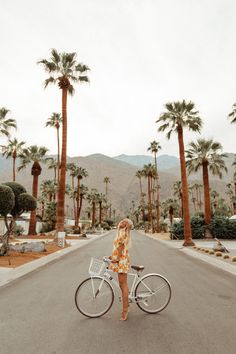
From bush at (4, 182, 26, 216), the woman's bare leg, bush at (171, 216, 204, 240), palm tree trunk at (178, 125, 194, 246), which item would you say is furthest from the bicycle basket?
bush at (171, 216, 204, 240)

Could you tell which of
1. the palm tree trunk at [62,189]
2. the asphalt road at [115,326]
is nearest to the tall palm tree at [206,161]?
the palm tree trunk at [62,189]

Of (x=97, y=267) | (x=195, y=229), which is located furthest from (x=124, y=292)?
(x=195, y=229)

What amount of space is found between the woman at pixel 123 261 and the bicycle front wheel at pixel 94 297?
1.18ft

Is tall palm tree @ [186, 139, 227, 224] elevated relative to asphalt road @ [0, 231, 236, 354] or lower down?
elevated

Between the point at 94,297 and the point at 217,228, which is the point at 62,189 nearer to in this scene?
the point at 217,228

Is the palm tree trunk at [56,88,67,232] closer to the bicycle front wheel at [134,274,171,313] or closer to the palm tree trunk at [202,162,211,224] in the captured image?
the palm tree trunk at [202,162,211,224]

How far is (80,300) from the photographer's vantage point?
20.0 ft

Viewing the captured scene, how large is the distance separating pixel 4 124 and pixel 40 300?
2933cm

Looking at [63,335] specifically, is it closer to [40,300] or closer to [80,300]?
[80,300]

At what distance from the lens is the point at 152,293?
632 centimetres

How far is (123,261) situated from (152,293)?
41.2 inches

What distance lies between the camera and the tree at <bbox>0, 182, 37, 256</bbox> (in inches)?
692

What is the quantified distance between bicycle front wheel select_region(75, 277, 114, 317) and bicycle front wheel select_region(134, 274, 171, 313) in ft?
1.92

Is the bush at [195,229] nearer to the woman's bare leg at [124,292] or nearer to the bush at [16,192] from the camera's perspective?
the bush at [16,192]
